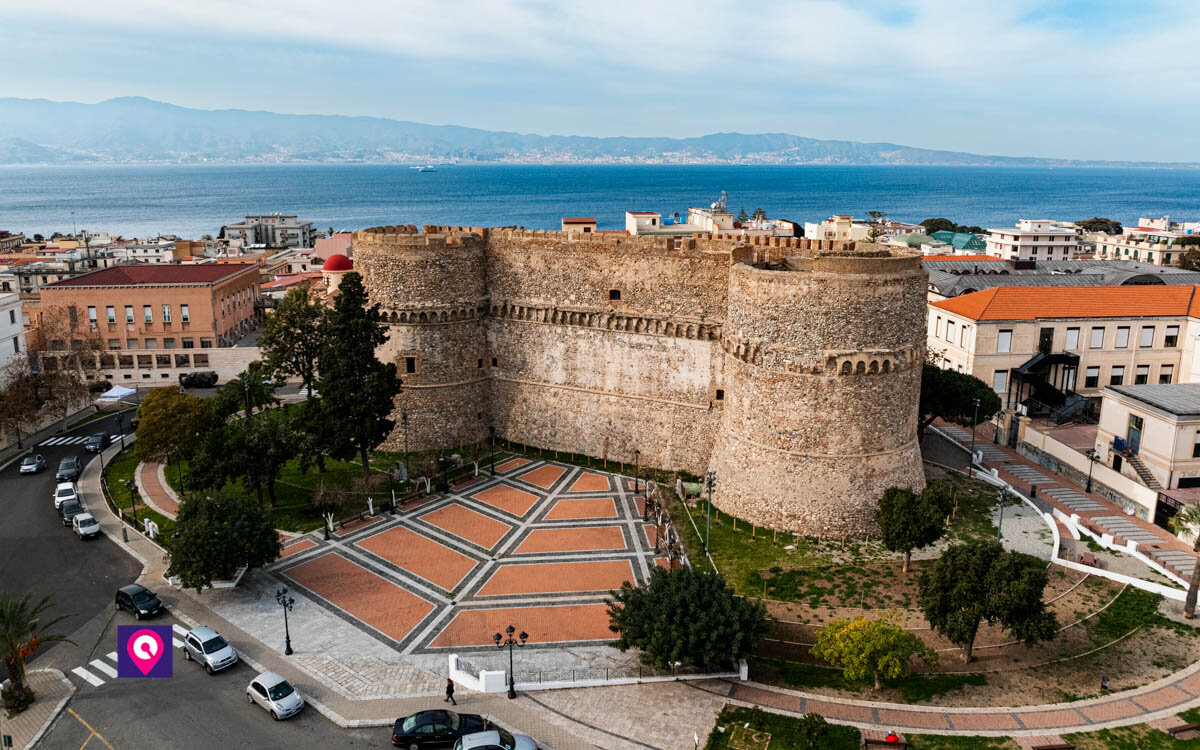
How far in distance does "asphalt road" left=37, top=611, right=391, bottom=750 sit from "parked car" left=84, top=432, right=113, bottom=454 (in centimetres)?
2403

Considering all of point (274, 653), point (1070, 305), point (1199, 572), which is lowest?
point (274, 653)

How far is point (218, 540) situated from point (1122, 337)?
5034 cm

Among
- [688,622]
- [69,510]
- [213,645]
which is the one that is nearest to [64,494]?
[69,510]

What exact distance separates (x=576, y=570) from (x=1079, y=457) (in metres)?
26.6

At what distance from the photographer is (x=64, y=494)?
1463 inches

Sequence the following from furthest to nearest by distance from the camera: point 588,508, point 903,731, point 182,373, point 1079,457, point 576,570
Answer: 1. point 182,373
2. point 1079,457
3. point 588,508
4. point 576,570
5. point 903,731

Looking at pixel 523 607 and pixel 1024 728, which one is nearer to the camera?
pixel 1024 728

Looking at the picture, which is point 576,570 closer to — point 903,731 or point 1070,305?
point 903,731

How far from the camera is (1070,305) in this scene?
48.4 m

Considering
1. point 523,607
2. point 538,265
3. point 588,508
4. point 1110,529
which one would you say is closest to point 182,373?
point 538,265

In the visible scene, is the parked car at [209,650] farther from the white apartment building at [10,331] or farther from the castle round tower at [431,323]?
the white apartment building at [10,331]

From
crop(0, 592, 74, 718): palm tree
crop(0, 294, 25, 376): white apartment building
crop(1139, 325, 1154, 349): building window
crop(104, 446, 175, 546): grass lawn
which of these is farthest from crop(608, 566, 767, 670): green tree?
crop(0, 294, 25, 376): white apartment building

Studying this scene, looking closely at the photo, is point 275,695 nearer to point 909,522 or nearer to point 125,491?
point 909,522

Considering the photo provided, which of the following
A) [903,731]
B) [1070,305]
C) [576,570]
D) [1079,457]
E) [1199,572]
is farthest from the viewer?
[1070,305]
